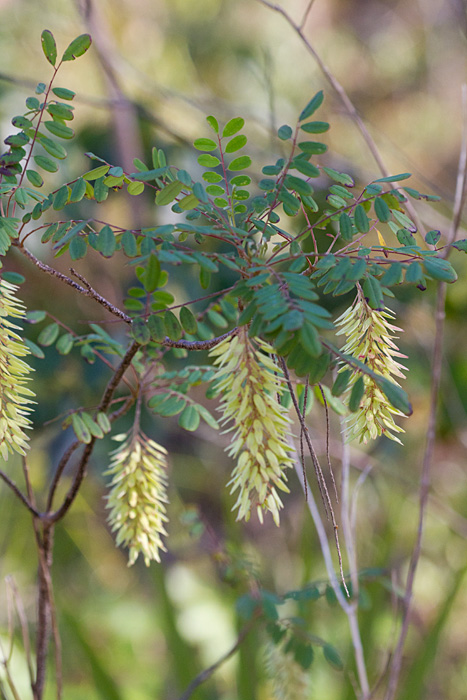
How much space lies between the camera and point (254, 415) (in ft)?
0.97

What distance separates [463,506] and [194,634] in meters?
0.69

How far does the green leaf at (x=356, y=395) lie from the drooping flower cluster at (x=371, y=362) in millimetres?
12

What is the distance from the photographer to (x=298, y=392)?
1.27 feet

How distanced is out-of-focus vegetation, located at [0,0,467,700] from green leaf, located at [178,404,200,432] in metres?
0.26

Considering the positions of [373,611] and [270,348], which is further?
[373,611]

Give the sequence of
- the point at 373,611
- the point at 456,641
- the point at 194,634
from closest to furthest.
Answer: the point at 373,611
the point at 194,634
the point at 456,641

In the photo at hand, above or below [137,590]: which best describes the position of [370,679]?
above

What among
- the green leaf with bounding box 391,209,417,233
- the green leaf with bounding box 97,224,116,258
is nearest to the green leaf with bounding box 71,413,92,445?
the green leaf with bounding box 97,224,116,258

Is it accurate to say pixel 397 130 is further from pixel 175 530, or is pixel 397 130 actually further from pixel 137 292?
pixel 137 292

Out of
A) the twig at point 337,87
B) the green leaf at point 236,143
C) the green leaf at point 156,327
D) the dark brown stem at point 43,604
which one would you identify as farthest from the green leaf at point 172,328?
the twig at point 337,87

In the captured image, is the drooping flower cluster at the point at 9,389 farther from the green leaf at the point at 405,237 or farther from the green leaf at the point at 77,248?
the green leaf at the point at 405,237

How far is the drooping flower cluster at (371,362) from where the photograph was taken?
0.29 m

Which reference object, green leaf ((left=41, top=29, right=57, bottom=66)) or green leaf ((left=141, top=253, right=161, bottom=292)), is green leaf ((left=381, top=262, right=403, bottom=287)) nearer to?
green leaf ((left=141, top=253, right=161, bottom=292))

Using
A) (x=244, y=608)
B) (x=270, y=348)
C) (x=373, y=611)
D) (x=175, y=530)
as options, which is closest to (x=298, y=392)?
(x=270, y=348)
